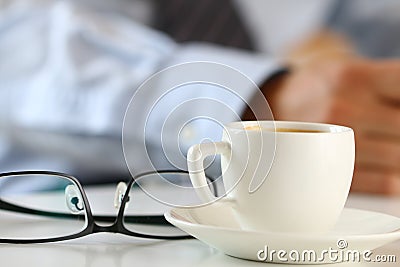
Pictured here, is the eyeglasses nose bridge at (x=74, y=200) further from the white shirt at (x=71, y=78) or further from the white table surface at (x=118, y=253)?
the white shirt at (x=71, y=78)

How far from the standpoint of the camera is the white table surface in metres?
0.40

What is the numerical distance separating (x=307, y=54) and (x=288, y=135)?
1000 millimetres

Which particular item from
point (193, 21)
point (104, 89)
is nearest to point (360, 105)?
point (104, 89)

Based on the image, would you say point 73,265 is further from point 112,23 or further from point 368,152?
point 112,23

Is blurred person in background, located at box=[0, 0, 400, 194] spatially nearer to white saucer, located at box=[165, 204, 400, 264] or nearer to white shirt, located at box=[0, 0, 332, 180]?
white shirt, located at box=[0, 0, 332, 180]

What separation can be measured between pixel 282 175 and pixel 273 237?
4 cm

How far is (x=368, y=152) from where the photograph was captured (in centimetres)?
84

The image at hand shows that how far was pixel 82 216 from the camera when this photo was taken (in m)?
0.46

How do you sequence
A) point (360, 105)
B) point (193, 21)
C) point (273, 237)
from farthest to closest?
point (193, 21)
point (360, 105)
point (273, 237)

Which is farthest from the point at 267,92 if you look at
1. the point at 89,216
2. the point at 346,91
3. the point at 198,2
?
the point at 89,216

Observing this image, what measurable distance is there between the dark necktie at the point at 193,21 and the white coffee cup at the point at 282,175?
901 mm

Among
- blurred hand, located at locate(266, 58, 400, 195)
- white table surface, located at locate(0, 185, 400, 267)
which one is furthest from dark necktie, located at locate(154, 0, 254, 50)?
white table surface, located at locate(0, 185, 400, 267)

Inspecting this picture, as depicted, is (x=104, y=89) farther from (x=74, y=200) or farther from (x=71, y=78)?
(x=74, y=200)

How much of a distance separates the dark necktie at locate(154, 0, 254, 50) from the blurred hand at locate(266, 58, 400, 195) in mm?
365
